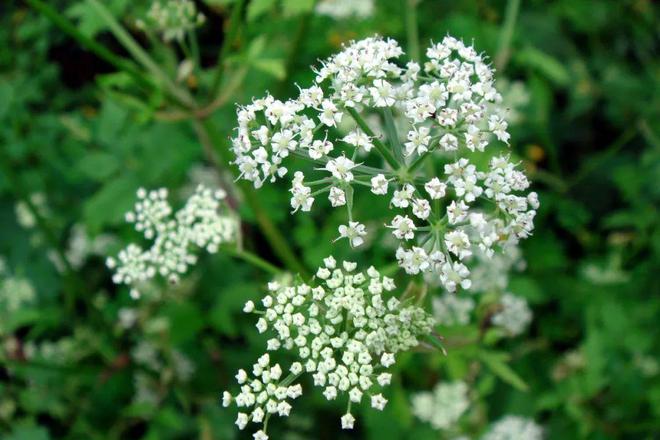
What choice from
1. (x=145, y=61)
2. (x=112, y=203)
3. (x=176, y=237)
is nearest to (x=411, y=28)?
(x=145, y=61)

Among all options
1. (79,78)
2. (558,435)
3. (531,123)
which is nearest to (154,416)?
(558,435)

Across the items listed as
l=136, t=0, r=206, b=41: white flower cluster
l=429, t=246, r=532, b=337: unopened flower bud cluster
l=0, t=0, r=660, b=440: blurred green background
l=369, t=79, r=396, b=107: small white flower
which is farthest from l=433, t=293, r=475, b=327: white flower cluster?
l=136, t=0, r=206, b=41: white flower cluster

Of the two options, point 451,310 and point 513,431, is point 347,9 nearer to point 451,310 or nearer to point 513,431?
point 451,310

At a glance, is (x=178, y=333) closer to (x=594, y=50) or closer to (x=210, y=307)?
(x=210, y=307)

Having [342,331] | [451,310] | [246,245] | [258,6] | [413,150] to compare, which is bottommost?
[342,331]

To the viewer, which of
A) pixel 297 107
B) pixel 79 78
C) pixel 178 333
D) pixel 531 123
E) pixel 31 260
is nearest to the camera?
pixel 297 107

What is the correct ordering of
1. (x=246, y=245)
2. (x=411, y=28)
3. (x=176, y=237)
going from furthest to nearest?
(x=411, y=28) → (x=246, y=245) → (x=176, y=237)
